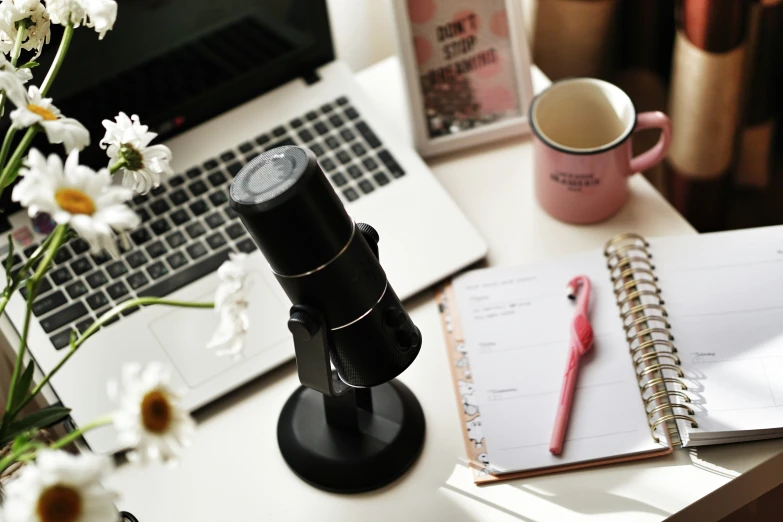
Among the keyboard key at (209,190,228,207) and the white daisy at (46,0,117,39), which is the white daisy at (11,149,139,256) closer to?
the white daisy at (46,0,117,39)

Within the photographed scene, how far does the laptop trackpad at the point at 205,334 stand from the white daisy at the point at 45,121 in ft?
1.04

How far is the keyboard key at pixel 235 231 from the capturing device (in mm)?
842

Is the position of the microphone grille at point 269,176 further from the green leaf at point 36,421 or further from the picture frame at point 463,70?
the picture frame at point 463,70

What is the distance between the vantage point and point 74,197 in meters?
0.43

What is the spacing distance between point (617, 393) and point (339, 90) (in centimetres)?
45

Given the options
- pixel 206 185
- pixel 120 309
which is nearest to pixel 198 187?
pixel 206 185

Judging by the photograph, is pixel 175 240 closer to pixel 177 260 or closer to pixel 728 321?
pixel 177 260

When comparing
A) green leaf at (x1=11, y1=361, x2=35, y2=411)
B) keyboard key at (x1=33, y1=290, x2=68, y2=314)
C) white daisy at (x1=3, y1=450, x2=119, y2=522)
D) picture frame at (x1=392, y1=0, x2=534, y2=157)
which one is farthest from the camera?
picture frame at (x1=392, y1=0, x2=534, y2=157)

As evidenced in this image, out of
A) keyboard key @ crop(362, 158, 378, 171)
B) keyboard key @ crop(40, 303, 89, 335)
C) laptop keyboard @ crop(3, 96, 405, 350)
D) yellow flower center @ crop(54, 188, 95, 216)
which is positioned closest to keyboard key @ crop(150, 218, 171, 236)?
laptop keyboard @ crop(3, 96, 405, 350)

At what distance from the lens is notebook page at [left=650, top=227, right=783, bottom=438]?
70cm

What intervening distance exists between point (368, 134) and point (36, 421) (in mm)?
477

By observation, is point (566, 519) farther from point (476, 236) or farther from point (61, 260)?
point (61, 260)

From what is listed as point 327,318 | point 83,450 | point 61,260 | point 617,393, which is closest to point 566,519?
point 617,393

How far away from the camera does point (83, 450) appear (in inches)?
29.5
